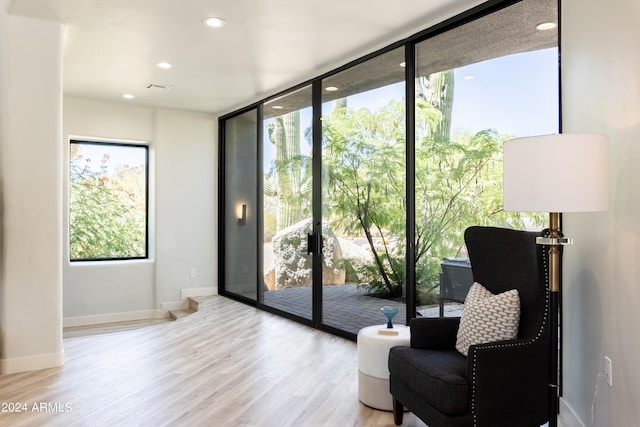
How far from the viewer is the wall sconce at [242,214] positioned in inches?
261

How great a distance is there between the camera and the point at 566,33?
9.22 feet

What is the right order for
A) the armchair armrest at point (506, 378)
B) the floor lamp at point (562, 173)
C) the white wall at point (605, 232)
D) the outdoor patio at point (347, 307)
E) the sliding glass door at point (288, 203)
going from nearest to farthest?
the floor lamp at point (562, 173) → the white wall at point (605, 232) → the armchair armrest at point (506, 378) → the outdoor patio at point (347, 307) → the sliding glass door at point (288, 203)

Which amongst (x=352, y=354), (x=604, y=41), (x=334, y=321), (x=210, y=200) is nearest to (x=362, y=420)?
(x=352, y=354)

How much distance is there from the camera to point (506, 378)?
2.24m

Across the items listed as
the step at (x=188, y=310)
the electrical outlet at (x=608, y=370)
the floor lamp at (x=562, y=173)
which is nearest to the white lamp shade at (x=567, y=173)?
the floor lamp at (x=562, y=173)

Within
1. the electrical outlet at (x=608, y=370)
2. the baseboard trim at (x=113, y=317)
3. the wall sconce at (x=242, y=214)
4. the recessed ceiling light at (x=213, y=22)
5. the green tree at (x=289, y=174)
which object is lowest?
the baseboard trim at (x=113, y=317)

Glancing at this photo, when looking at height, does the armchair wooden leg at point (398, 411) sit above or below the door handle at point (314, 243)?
below

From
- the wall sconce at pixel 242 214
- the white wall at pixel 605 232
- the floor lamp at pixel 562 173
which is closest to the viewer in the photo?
the floor lamp at pixel 562 173

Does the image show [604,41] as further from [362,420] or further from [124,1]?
[124,1]

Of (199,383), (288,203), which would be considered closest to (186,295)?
(288,203)

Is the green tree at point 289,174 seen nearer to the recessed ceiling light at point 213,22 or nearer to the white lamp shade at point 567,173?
the recessed ceiling light at point 213,22

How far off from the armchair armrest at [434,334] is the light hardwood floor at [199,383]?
48 centimetres

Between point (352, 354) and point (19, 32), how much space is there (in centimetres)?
371

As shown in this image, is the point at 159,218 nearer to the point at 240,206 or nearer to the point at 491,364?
the point at 240,206
